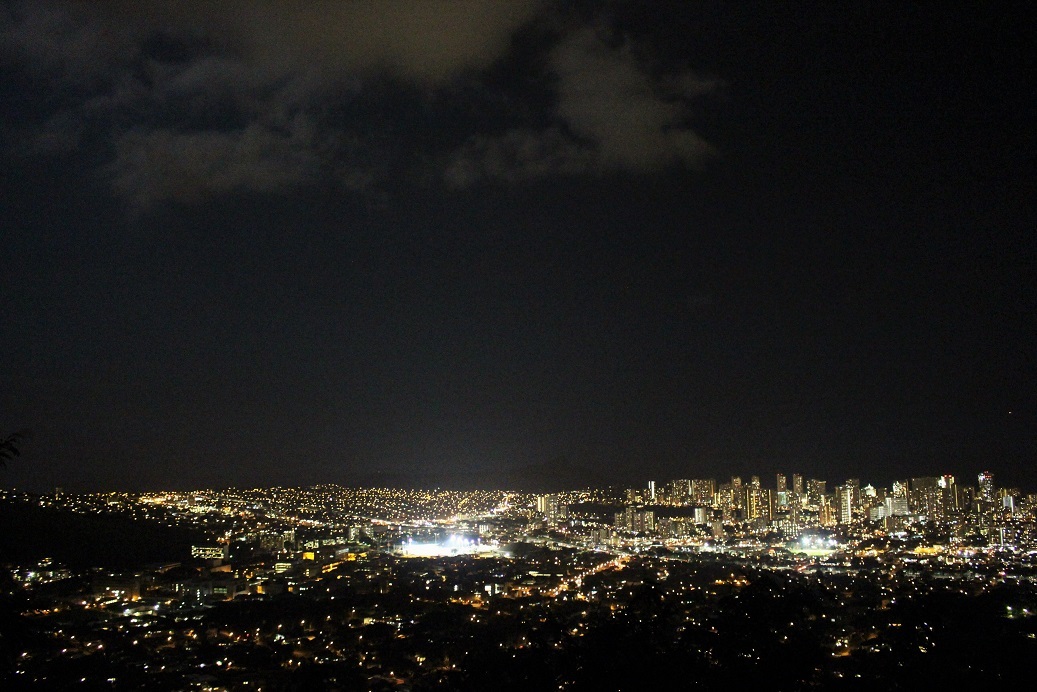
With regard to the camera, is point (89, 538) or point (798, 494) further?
point (798, 494)

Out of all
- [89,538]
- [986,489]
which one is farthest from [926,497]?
[89,538]

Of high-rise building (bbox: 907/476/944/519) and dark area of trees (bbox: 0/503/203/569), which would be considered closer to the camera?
dark area of trees (bbox: 0/503/203/569)

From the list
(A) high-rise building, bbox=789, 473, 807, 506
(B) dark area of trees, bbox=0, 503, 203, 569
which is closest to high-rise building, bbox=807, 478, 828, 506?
(A) high-rise building, bbox=789, 473, 807, 506

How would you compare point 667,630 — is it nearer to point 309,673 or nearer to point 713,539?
point 309,673

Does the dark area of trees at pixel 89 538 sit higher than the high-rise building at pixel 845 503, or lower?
higher

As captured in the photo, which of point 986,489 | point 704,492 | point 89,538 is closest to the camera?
point 89,538

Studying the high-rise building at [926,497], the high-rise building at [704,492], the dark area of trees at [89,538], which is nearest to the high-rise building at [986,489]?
the high-rise building at [926,497]

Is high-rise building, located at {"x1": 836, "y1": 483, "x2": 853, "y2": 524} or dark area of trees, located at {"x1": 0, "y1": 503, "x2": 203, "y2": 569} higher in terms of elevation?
dark area of trees, located at {"x1": 0, "y1": 503, "x2": 203, "y2": 569}

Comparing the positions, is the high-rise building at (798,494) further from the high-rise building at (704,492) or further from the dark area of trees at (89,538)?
the dark area of trees at (89,538)

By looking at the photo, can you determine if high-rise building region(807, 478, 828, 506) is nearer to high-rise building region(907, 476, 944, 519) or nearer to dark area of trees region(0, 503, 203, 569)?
high-rise building region(907, 476, 944, 519)

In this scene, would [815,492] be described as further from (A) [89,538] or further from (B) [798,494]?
(A) [89,538]

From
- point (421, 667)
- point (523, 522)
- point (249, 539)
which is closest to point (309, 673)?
point (421, 667)
